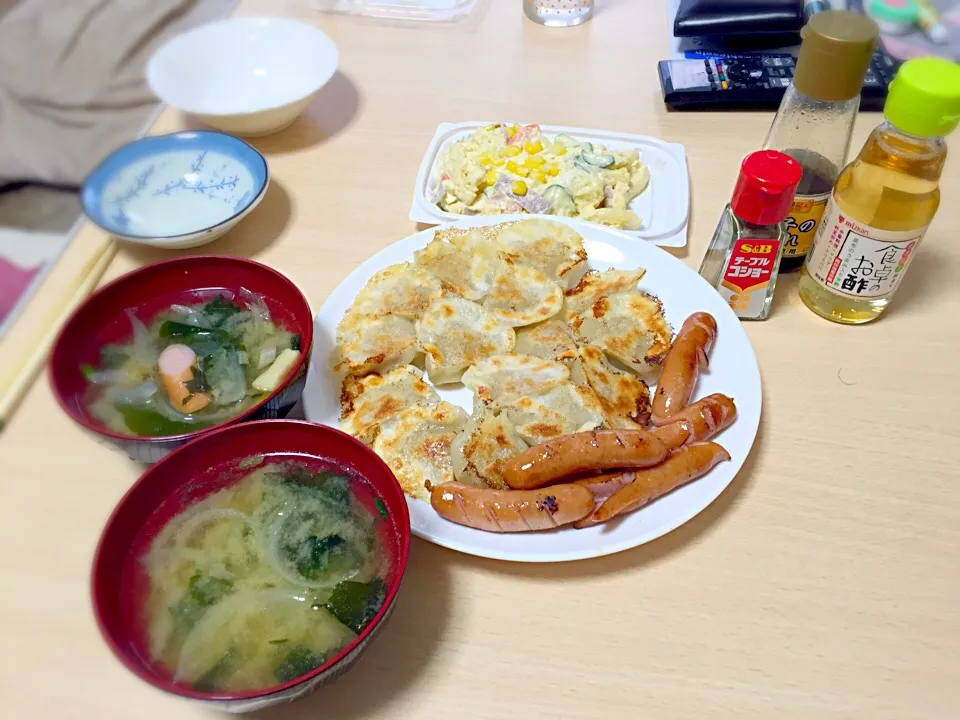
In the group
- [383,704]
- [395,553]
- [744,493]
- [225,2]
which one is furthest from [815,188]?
[225,2]

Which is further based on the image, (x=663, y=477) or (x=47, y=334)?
(x=47, y=334)

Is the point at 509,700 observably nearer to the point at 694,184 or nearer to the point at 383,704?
the point at 383,704

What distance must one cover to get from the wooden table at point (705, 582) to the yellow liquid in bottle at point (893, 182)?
25cm

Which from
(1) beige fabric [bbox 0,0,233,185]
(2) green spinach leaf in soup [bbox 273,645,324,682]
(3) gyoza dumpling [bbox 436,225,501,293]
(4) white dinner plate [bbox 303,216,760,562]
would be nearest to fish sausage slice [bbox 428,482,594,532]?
(4) white dinner plate [bbox 303,216,760,562]

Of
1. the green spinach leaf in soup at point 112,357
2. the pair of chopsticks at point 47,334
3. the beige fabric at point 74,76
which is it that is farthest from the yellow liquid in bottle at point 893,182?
the beige fabric at point 74,76

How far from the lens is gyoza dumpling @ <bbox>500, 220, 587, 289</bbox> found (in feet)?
4.37

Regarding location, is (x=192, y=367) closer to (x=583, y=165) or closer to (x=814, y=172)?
(x=583, y=165)

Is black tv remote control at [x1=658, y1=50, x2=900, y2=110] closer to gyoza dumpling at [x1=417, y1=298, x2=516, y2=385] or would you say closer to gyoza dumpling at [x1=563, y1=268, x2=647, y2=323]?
gyoza dumpling at [x1=563, y1=268, x2=647, y2=323]

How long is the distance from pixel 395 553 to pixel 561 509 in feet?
0.76

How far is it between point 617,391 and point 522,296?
10.7 inches

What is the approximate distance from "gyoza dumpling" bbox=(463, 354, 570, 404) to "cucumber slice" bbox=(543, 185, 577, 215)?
474mm

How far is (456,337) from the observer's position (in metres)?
1.22

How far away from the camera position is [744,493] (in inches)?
42.3

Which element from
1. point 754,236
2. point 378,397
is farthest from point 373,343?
point 754,236
